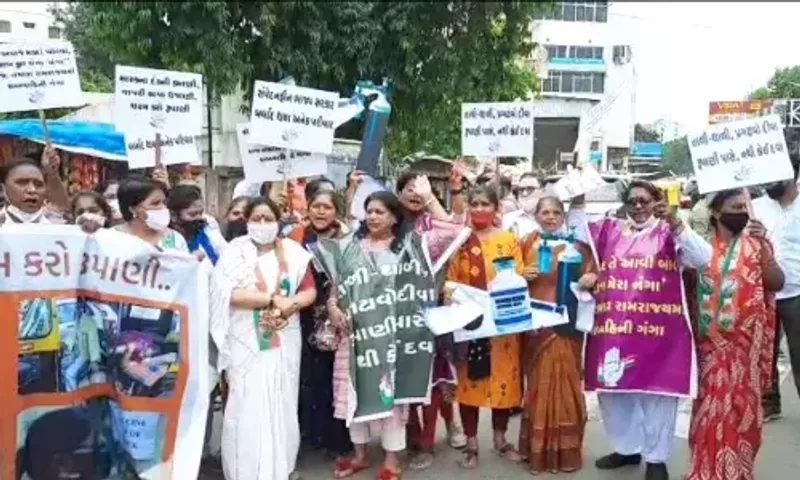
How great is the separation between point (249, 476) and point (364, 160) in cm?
250

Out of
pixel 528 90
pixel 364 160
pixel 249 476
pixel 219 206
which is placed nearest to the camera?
pixel 249 476

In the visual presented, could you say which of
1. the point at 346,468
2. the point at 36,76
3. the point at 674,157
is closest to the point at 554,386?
the point at 346,468

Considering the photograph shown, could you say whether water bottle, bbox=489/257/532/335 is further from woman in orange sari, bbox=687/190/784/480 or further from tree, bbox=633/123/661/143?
tree, bbox=633/123/661/143

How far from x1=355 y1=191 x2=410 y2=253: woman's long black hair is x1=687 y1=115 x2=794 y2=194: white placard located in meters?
1.51

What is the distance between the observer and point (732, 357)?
4211mm

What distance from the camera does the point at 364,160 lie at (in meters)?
6.04

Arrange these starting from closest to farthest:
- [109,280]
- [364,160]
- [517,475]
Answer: [109,280]
[517,475]
[364,160]

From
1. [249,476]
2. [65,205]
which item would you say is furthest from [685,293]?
[65,205]

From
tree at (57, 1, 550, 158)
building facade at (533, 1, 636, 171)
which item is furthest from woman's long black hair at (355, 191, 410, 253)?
building facade at (533, 1, 636, 171)

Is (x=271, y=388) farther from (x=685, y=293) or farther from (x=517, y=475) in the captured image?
(x=685, y=293)

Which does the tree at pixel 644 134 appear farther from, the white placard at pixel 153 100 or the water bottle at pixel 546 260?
the water bottle at pixel 546 260

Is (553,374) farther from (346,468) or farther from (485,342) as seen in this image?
(346,468)

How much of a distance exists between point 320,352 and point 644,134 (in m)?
51.9

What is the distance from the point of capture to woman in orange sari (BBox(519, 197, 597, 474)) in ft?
15.7
